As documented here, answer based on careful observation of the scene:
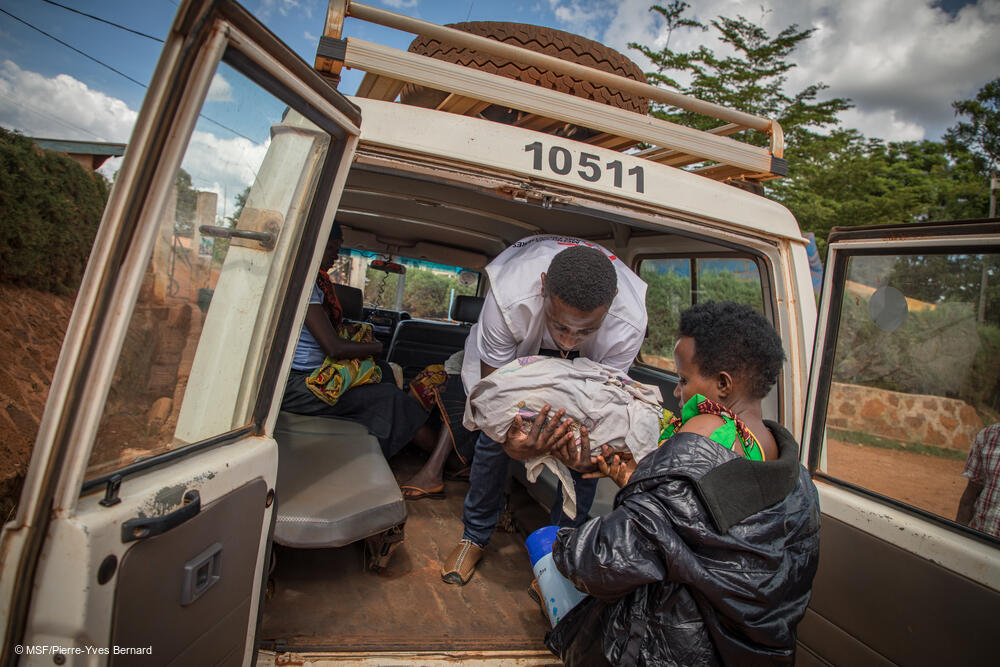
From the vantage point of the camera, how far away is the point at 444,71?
191 centimetres

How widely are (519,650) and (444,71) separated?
2132 millimetres

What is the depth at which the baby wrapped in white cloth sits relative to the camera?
2.04 meters

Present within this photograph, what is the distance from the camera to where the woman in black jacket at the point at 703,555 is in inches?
51.6

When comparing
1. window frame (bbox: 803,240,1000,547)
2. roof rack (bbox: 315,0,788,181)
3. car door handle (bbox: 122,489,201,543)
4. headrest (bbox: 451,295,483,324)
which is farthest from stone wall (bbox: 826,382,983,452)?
car door handle (bbox: 122,489,201,543)

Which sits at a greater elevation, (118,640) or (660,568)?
(660,568)

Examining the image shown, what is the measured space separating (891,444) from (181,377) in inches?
512

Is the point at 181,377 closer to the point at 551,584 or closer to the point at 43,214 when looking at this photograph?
the point at 551,584

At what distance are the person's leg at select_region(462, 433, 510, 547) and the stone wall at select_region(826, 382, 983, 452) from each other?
6083mm

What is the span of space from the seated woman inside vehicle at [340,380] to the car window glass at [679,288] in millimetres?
1785

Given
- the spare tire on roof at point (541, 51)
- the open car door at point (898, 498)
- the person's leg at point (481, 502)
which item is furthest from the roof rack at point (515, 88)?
the person's leg at point (481, 502)

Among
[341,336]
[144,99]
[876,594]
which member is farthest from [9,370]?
[876,594]

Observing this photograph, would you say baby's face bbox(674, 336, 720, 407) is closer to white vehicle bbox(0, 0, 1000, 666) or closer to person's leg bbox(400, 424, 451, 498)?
white vehicle bbox(0, 0, 1000, 666)

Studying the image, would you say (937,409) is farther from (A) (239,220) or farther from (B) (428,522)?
(A) (239,220)

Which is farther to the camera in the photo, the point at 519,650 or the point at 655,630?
the point at 519,650
